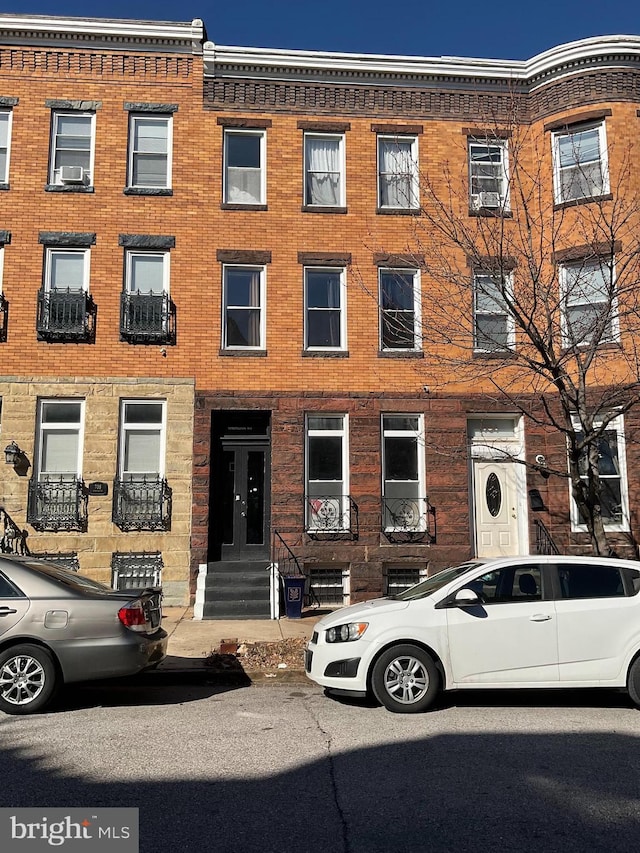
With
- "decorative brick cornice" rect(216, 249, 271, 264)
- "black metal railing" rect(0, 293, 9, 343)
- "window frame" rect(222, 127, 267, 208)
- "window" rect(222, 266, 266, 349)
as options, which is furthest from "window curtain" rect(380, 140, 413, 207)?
"black metal railing" rect(0, 293, 9, 343)

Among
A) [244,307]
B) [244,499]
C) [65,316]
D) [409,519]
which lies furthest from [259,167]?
Answer: [409,519]

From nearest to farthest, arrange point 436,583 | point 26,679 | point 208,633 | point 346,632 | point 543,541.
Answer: point 26,679 → point 346,632 → point 436,583 → point 208,633 → point 543,541

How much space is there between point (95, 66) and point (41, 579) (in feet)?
39.0

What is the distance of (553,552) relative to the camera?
44.9 ft

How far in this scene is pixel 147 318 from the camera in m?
14.2

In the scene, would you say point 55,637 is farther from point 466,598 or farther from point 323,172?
point 323,172

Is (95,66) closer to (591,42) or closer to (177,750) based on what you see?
(591,42)

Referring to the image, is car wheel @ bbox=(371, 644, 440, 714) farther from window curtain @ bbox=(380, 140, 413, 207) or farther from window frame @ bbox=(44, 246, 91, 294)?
window curtain @ bbox=(380, 140, 413, 207)

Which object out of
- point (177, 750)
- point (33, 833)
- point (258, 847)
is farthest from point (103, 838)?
point (177, 750)

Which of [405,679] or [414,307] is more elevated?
[414,307]

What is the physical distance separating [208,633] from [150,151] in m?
9.92

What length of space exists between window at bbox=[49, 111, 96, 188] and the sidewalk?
9020 millimetres

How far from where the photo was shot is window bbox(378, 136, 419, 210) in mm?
15047

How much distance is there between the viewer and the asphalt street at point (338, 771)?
13.7 feet
